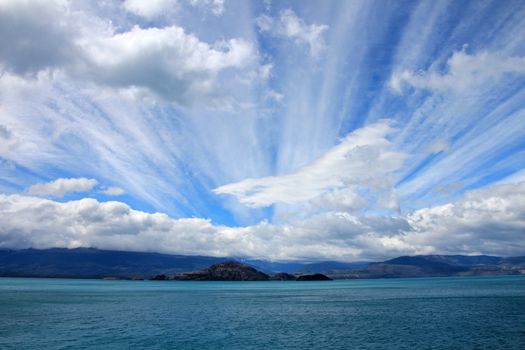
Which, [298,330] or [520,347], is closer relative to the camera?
[520,347]

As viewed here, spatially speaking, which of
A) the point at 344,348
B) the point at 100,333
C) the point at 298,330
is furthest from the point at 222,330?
the point at 344,348

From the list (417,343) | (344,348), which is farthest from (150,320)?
(417,343)

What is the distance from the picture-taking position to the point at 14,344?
70.4 m

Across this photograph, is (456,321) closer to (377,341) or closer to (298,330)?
(377,341)

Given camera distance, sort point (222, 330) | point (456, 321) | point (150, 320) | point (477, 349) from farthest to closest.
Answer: point (150, 320), point (456, 321), point (222, 330), point (477, 349)

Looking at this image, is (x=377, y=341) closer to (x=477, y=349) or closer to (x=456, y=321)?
(x=477, y=349)

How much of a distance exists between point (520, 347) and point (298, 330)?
→ 1706 inches

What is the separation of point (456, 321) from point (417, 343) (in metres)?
34.2

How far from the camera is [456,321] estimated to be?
9800cm

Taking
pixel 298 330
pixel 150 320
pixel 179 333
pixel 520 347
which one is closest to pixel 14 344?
pixel 179 333

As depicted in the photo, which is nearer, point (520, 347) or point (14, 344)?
point (520, 347)

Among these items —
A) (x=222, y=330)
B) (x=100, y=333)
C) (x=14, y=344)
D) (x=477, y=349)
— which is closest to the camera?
(x=477, y=349)

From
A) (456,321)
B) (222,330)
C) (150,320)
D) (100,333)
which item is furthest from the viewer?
(150,320)

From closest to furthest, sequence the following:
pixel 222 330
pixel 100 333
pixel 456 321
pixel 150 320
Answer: pixel 100 333, pixel 222 330, pixel 456 321, pixel 150 320
